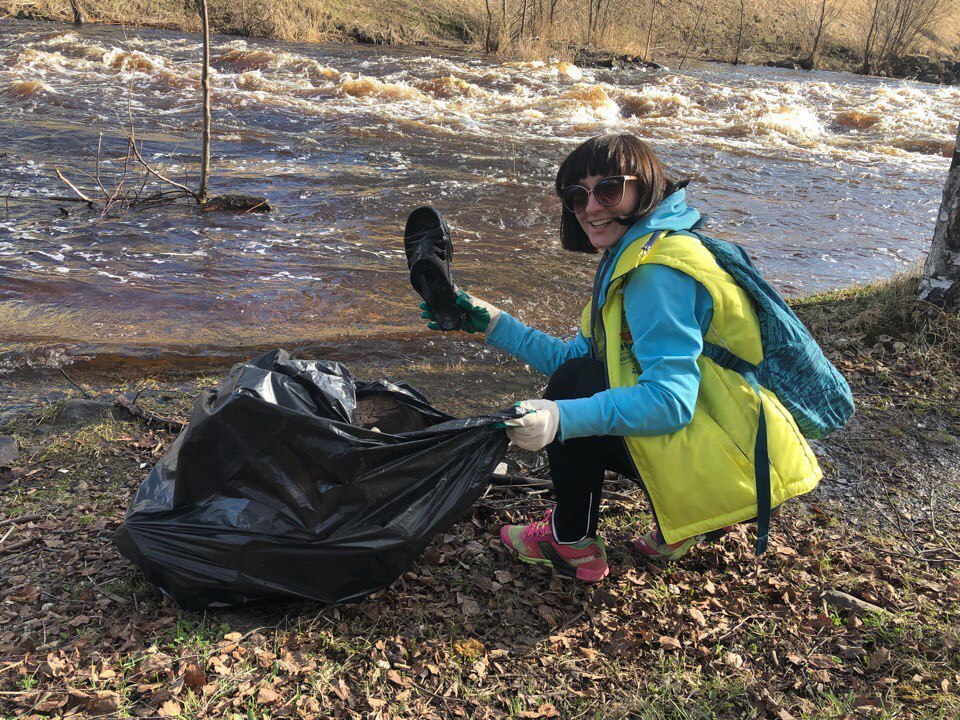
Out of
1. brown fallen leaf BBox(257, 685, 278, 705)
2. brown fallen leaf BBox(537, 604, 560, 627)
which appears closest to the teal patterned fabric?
brown fallen leaf BBox(537, 604, 560, 627)

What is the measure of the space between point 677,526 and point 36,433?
268cm

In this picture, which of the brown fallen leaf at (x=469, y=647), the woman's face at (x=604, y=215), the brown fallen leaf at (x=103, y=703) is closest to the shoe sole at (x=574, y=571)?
the brown fallen leaf at (x=469, y=647)

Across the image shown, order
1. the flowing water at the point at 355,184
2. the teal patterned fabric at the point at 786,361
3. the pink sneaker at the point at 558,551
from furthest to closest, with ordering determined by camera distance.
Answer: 1. the flowing water at the point at 355,184
2. the pink sneaker at the point at 558,551
3. the teal patterned fabric at the point at 786,361

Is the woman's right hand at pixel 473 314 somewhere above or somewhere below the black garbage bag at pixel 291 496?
above

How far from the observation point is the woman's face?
83.0 inches

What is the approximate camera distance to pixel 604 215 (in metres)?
2.15

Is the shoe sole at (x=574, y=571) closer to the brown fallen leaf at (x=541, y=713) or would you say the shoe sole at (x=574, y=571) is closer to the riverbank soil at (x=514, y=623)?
the riverbank soil at (x=514, y=623)

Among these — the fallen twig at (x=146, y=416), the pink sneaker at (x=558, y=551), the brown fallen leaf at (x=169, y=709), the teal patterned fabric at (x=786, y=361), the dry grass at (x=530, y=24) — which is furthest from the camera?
the dry grass at (x=530, y=24)

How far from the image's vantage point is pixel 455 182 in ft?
27.5

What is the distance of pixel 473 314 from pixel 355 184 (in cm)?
591

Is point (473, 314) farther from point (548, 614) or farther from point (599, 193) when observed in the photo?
point (548, 614)

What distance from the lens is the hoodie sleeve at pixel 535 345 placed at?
8.37ft

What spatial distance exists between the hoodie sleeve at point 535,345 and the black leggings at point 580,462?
0.21 meters

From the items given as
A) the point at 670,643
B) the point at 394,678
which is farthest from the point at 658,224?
the point at 394,678
